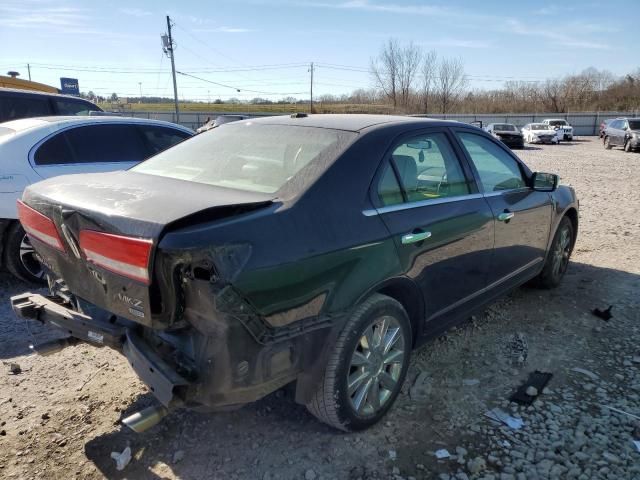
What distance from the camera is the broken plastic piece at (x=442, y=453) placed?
101 inches

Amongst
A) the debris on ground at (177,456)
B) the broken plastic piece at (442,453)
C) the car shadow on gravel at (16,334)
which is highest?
the car shadow on gravel at (16,334)

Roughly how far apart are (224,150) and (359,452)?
1.93m

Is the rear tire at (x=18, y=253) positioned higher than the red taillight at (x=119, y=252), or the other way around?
the red taillight at (x=119, y=252)

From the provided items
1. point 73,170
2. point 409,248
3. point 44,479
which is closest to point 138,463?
point 44,479

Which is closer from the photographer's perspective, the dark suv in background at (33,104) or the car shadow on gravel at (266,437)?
the car shadow on gravel at (266,437)

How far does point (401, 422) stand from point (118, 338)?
163cm

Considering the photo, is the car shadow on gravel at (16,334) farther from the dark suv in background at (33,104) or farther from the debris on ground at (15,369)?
the dark suv in background at (33,104)

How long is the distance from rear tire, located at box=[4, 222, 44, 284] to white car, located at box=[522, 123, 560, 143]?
3429cm

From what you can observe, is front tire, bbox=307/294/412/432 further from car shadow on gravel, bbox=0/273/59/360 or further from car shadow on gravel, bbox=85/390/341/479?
car shadow on gravel, bbox=0/273/59/360

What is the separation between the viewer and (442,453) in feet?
8.46

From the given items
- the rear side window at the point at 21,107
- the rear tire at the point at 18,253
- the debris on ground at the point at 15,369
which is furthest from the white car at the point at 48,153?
the rear side window at the point at 21,107

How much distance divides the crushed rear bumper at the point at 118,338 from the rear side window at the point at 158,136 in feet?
11.4

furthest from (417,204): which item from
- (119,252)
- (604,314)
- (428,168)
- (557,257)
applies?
(557,257)

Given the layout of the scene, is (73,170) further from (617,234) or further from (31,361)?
(617,234)
